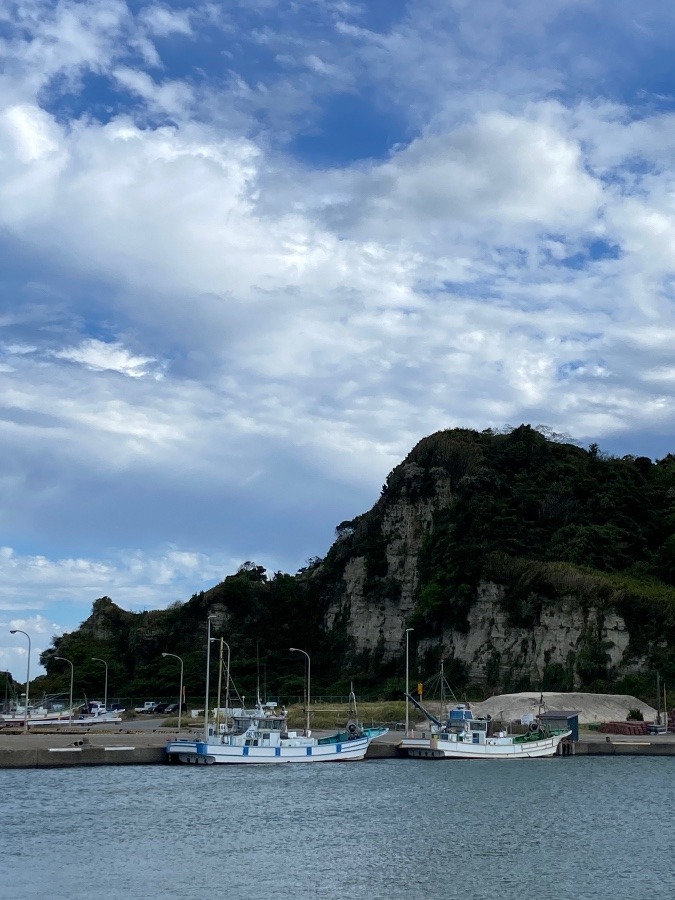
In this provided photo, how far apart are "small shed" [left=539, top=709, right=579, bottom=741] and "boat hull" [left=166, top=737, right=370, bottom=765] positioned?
15.5m

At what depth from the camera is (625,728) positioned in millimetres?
84562

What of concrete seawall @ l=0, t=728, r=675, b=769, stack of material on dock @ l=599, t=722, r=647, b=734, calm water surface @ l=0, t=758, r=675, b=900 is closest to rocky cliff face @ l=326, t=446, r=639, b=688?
stack of material on dock @ l=599, t=722, r=647, b=734

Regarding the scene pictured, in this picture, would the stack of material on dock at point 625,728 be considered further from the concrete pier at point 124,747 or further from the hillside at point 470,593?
the hillside at point 470,593

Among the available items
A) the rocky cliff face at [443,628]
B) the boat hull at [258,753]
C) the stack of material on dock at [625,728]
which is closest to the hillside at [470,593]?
the rocky cliff face at [443,628]

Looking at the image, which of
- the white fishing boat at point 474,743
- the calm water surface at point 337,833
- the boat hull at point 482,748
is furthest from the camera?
the white fishing boat at point 474,743

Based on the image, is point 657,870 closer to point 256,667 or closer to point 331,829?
point 331,829

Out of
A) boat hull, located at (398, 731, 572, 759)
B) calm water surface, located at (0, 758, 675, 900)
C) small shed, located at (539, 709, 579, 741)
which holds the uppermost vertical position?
small shed, located at (539, 709, 579, 741)

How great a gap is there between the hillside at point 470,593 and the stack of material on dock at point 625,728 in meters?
12.8

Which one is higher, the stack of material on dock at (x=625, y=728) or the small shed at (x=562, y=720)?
the small shed at (x=562, y=720)

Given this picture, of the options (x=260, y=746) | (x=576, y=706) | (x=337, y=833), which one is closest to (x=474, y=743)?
(x=260, y=746)

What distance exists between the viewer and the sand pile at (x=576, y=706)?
88.3 metres

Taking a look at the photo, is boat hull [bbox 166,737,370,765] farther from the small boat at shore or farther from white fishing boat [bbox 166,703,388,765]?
the small boat at shore

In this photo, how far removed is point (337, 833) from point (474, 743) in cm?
2992

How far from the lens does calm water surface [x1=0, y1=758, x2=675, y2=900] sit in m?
34.8
